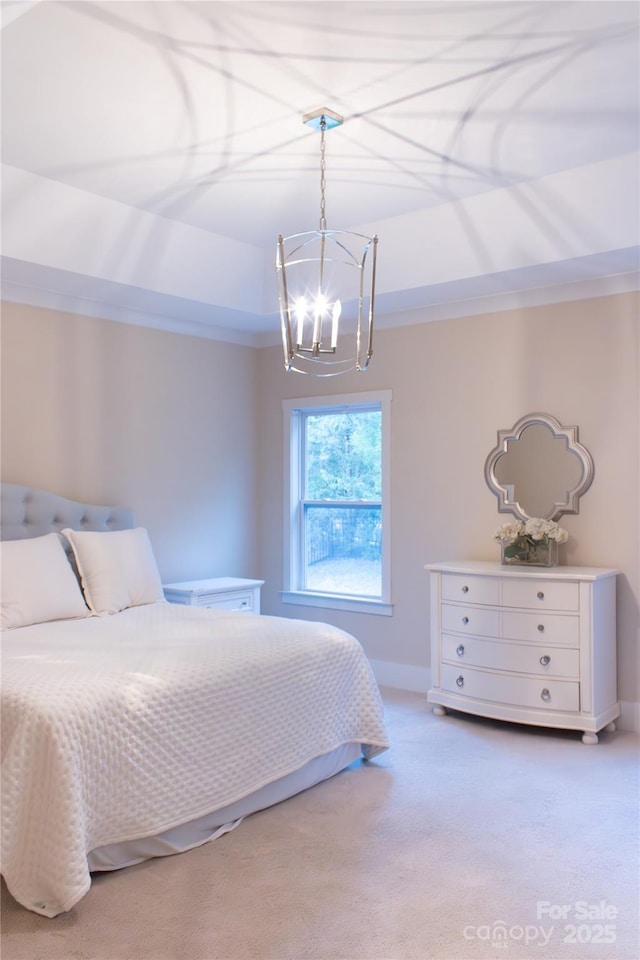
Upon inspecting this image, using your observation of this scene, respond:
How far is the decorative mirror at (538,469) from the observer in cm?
430

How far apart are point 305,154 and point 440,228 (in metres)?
1.03

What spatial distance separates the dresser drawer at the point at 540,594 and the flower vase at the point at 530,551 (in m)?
0.26

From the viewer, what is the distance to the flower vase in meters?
4.24

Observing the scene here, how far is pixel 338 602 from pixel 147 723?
9.24 feet

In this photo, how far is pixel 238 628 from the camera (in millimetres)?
3588

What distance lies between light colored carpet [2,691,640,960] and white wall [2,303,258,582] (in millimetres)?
2217

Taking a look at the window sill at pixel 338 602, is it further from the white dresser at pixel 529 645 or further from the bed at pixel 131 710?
the bed at pixel 131 710

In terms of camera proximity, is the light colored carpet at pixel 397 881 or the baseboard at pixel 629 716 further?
the baseboard at pixel 629 716

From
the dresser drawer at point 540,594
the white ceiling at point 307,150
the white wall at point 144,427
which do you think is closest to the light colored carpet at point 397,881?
the dresser drawer at point 540,594

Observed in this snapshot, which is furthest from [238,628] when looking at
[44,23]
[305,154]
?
[44,23]

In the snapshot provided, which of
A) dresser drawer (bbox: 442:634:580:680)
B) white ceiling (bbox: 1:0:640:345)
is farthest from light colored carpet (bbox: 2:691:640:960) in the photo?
white ceiling (bbox: 1:0:640:345)

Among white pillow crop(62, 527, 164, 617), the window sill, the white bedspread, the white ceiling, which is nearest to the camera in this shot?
the white bedspread

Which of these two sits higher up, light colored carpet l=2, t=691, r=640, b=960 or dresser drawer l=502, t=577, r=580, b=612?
dresser drawer l=502, t=577, r=580, b=612

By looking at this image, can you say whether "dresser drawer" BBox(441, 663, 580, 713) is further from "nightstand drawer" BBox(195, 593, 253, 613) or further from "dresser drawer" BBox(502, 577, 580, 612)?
"nightstand drawer" BBox(195, 593, 253, 613)
